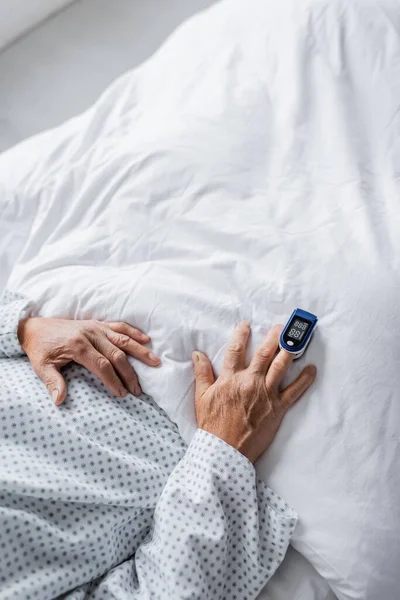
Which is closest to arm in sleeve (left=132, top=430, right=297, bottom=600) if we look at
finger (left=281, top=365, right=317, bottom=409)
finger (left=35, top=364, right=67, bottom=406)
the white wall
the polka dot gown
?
the polka dot gown

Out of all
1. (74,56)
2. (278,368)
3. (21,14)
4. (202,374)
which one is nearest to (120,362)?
(202,374)

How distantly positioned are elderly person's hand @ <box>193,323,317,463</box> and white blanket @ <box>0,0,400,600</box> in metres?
0.02

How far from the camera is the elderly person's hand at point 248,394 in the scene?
1014 millimetres

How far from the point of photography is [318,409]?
100cm

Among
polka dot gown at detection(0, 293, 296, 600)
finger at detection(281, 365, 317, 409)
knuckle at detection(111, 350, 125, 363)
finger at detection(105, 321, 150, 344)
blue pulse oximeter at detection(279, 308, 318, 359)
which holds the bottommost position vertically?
polka dot gown at detection(0, 293, 296, 600)

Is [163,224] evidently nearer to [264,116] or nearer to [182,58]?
[264,116]

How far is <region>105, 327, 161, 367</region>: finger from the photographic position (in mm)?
1081

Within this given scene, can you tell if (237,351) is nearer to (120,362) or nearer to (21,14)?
(120,362)

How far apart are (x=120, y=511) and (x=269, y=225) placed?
1.63ft

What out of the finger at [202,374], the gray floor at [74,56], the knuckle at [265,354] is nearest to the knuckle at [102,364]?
the finger at [202,374]

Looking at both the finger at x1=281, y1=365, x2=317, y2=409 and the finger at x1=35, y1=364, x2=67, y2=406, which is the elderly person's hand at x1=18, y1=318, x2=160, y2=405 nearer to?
the finger at x1=35, y1=364, x2=67, y2=406

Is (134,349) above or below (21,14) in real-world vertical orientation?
below

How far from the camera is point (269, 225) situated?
1.10 m

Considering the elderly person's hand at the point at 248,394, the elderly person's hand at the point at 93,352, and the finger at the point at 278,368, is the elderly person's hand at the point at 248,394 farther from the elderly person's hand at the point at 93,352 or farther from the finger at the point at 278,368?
the elderly person's hand at the point at 93,352
